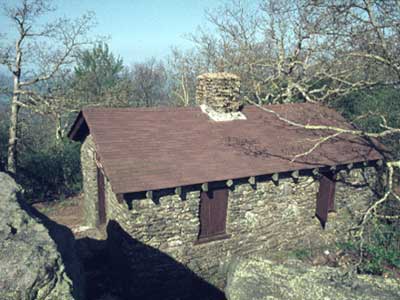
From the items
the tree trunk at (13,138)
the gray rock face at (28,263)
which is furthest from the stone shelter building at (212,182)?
the tree trunk at (13,138)

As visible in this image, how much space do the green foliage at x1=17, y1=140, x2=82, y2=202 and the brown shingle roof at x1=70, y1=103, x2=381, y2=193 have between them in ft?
16.8

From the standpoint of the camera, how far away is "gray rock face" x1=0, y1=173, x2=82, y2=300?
11.6 feet

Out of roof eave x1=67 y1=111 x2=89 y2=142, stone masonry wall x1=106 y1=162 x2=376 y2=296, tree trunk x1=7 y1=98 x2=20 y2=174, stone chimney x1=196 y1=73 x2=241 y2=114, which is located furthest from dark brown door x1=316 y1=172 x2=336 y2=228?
tree trunk x1=7 y1=98 x2=20 y2=174

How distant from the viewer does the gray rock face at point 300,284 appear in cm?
423

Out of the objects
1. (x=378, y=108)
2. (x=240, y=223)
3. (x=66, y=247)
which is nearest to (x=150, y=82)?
(x=378, y=108)

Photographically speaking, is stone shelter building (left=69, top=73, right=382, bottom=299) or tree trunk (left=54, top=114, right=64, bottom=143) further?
tree trunk (left=54, top=114, right=64, bottom=143)

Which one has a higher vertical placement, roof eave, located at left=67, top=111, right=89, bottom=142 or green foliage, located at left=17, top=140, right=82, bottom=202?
roof eave, located at left=67, top=111, right=89, bottom=142

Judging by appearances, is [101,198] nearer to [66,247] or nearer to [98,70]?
[66,247]

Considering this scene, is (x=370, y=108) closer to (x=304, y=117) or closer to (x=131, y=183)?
(x=304, y=117)

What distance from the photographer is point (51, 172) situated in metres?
15.9

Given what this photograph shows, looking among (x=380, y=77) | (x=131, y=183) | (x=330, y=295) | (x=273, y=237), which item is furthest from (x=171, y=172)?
(x=380, y=77)

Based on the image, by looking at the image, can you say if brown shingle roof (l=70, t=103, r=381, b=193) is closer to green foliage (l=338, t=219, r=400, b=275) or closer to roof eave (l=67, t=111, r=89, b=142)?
roof eave (l=67, t=111, r=89, b=142)

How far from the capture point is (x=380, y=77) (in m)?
15.7

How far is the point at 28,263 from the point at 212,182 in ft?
17.9
